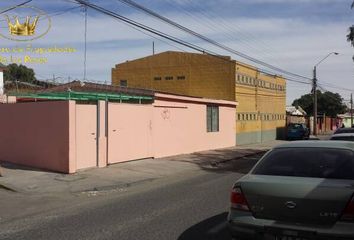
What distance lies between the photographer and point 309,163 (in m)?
6.54

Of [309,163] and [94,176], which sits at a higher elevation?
[309,163]

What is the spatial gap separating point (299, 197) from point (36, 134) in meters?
13.4

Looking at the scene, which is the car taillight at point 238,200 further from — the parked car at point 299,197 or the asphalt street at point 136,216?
the asphalt street at point 136,216

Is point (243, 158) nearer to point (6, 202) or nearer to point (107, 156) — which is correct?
point (107, 156)

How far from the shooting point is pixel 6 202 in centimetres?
1203

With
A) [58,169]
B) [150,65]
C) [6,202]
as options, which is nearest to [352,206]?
[6,202]

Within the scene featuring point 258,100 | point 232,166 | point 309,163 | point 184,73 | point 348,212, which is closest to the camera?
point 348,212

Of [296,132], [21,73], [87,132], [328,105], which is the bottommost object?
[296,132]

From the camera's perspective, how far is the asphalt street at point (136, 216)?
8250 millimetres

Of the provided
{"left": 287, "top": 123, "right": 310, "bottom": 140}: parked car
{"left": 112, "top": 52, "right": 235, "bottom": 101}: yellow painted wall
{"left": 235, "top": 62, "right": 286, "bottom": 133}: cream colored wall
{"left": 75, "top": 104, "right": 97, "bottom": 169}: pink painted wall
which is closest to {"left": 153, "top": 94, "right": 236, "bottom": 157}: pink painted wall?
{"left": 75, "top": 104, "right": 97, "bottom": 169}: pink painted wall

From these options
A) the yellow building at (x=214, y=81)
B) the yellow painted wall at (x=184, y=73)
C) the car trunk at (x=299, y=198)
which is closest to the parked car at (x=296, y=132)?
the yellow building at (x=214, y=81)

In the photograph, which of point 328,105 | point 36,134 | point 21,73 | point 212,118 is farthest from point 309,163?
point 328,105

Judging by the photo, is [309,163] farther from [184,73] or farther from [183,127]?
[184,73]

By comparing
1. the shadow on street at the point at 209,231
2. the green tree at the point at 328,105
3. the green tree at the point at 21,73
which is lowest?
the shadow on street at the point at 209,231
